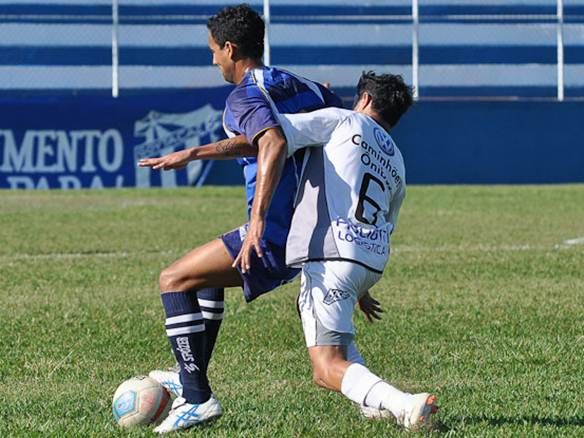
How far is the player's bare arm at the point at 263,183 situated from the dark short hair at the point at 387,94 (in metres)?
0.64

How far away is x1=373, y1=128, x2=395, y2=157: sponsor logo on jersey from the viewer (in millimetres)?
5953

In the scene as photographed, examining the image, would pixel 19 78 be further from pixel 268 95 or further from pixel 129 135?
pixel 268 95

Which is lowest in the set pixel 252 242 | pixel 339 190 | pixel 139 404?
pixel 139 404

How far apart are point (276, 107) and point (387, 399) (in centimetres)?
131

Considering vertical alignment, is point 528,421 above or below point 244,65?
below

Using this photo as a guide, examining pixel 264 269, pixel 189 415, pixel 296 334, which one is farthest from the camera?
pixel 296 334

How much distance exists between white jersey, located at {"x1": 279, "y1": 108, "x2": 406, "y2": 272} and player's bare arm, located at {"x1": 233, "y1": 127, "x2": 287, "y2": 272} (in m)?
0.12

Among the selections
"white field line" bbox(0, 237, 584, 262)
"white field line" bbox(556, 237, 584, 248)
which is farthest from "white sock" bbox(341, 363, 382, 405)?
"white field line" bbox(556, 237, 584, 248)

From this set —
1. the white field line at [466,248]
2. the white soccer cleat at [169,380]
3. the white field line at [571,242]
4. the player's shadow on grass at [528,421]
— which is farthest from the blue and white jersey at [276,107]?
the white field line at [571,242]

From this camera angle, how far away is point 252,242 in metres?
5.59

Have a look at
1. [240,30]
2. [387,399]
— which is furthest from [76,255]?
[387,399]

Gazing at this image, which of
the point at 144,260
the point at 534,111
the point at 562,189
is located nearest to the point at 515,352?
the point at 144,260

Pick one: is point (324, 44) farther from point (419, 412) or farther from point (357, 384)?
point (419, 412)

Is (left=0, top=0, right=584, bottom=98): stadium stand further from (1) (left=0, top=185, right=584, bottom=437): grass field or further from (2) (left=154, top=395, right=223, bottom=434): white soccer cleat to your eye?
(2) (left=154, top=395, right=223, bottom=434): white soccer cleat
